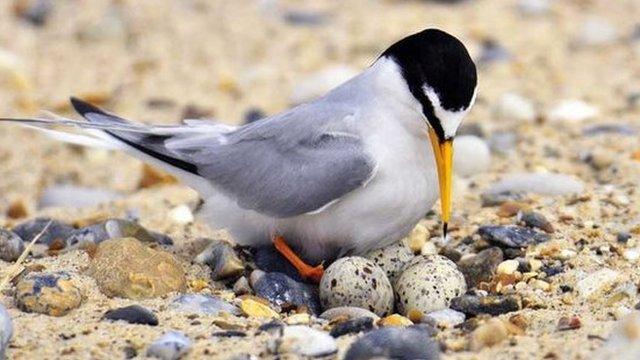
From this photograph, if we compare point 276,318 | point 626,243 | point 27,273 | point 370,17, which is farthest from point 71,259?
point 370,17

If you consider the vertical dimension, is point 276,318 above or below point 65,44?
below

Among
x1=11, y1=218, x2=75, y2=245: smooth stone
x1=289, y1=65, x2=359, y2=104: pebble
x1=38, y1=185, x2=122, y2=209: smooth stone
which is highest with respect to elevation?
x1=289, y1=65, x2=359, y2=104: pebble

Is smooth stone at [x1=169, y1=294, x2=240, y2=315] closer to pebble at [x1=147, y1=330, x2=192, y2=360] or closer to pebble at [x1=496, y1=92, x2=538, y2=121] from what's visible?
pebble at [x1=147, y1=330, x2=192, y2=360]

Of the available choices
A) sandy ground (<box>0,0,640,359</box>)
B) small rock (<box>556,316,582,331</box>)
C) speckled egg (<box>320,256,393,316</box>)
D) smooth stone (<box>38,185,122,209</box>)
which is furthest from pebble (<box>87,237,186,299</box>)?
smooth stone (<box>38,185,122,209</box>)

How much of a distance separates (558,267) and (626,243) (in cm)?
36

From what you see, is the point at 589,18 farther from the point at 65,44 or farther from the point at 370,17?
the point at 65,44

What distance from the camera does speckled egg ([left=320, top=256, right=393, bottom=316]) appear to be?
14.4 feet

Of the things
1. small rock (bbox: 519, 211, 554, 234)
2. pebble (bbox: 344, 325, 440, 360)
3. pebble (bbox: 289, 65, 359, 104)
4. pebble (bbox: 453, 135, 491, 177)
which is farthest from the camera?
pebble (bbox: 289, 65, 359, 104)

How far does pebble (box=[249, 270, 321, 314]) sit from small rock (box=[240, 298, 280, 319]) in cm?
14

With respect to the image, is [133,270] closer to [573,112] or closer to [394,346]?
[394,346]

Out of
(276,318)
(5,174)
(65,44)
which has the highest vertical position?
(65,44)

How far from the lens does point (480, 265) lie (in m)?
4.78

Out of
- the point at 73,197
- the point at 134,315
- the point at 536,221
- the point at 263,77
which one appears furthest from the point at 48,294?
the point at 263,77

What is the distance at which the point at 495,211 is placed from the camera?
18.0ft
